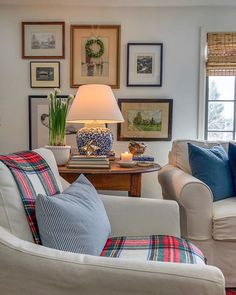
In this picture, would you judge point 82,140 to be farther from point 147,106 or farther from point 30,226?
point 30,226

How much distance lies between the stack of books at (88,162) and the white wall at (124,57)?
995mm

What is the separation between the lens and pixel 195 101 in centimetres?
306

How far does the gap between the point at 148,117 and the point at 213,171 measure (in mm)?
968

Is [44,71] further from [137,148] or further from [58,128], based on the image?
[137,148]

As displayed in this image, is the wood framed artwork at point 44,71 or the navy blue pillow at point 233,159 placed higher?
the wood framed artwork at point 44,71

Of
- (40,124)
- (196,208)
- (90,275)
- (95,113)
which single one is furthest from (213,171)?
(40,124)

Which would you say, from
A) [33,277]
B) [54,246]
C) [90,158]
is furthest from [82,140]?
[33,277]

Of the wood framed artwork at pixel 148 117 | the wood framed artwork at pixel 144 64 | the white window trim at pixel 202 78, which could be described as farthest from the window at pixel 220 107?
the wood framed artwork at pixel 144 64

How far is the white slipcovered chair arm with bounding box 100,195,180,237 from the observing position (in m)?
1.69

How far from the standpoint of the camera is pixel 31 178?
1.38 m

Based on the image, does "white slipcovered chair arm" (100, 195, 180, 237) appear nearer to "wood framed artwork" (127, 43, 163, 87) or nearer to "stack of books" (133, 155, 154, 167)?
"stack of books" (133, 155, 154, 167)

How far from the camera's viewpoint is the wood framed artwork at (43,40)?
3020 mm

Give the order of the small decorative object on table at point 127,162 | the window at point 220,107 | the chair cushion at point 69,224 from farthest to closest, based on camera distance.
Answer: the window at point 220,107, the small decorative object on table at point 127,162, the chair cushion at point 69,224

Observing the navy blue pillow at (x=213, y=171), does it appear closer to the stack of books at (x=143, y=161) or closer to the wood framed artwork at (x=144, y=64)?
the stack of books at (x=143, y=161)
